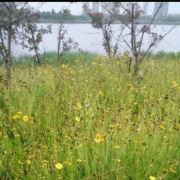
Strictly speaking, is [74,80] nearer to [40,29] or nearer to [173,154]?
[173,154]

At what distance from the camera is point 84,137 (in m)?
2.77

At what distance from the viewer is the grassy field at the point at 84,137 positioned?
2533mm

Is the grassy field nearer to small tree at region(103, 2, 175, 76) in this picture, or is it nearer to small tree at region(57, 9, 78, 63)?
small tree at region(103, 2, 175, 76)

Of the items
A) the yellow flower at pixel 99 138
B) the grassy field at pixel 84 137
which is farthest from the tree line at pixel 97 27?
the yellow flower at pixel 99 138

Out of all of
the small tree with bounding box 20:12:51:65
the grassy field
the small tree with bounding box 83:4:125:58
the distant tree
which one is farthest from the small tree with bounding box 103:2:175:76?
the small tree with bounding box 20:12:51:65

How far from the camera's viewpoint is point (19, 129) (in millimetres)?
3189

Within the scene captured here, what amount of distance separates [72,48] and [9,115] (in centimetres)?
679

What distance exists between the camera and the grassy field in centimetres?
253

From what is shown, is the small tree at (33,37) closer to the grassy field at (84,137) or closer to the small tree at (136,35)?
the small tree at (136,35)


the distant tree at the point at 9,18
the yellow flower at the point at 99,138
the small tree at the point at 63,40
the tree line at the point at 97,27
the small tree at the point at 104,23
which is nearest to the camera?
the yellow flower at the point at 99,138

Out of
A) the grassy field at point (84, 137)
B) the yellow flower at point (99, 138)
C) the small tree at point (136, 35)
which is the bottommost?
the grassy field at point (84, 137)

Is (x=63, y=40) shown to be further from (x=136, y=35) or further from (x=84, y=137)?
(x=84, y=137)

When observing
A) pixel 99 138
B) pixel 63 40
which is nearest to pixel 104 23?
pixel 63 40

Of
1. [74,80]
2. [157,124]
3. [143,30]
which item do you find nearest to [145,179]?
[157,124]
